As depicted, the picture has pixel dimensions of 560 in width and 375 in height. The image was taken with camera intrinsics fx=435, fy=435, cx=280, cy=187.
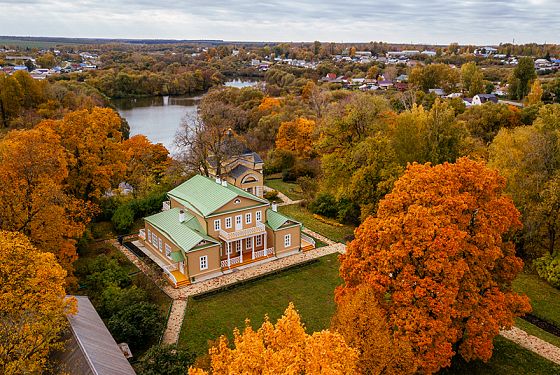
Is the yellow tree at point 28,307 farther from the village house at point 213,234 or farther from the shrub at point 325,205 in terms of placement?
A: the shrub at point 325,205

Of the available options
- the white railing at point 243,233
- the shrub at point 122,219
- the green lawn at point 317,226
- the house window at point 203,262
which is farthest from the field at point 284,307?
the shrub at point 122,219

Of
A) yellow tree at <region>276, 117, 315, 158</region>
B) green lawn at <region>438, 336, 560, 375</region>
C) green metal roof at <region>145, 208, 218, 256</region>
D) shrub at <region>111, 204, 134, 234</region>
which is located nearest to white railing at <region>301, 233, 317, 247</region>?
green metal roof at <region>145, 208, 218, 256</region>

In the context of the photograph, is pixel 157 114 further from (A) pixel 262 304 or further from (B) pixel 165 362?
(B) pixel 165 362

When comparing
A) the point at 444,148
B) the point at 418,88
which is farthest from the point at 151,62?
the point at 444,148

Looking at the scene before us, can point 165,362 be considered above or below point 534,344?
above

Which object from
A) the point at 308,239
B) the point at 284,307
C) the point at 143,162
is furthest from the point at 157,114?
the point at 284,307

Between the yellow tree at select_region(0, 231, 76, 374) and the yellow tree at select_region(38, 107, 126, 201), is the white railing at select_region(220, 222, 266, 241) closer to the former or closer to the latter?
the yellow tree at select_region(38, 107, 126, 201)

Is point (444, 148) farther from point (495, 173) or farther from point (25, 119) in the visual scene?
point (25, 119)
